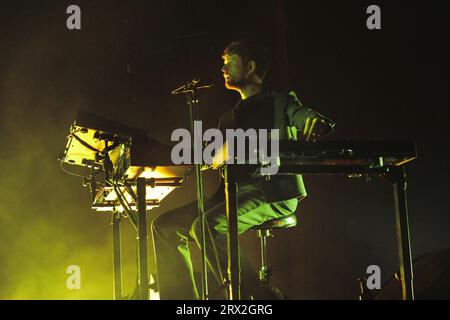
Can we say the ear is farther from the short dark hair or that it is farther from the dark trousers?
the dark trousers

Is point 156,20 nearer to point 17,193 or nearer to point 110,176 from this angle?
point 17,193

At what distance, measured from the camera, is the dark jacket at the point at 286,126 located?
255 centimetres

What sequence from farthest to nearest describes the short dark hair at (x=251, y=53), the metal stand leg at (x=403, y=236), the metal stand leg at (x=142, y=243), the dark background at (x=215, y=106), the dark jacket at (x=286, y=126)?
the dark background at (x=215, y=106)
the short dark hair at (x=251, y=53)
the metal stand leg at (x=142, y=243)
the dark jacket at (x=286, y=126)
the metal stand leg at (x=403, y=236)

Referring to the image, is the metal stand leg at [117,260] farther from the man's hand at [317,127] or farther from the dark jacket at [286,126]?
the man's hand at [317,127]

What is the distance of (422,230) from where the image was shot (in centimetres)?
349

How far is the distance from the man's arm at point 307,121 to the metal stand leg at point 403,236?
395 millimetres

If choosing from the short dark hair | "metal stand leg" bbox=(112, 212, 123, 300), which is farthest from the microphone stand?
"metal stand leg" bbox=(112, 212, 123, 300)

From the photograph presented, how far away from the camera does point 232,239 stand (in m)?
2.13

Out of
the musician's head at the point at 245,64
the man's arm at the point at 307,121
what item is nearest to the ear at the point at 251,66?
the musician's head at the point at 245,64

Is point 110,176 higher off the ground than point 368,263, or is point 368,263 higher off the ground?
point 110,176

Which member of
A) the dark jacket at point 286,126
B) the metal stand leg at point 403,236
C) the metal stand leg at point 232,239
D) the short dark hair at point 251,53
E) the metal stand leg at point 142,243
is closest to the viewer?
the metal stand leg at point 232,239
